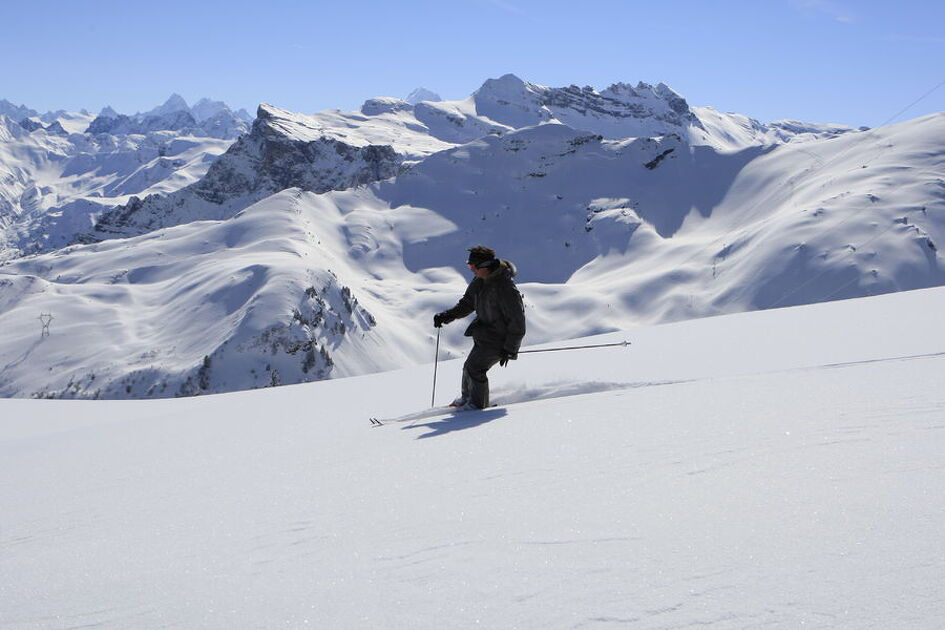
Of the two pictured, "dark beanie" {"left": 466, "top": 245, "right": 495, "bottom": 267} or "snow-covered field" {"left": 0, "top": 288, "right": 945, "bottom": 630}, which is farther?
"dark beanie" {"left": 466, "top": 245, "right": 495, "bottom": 267}

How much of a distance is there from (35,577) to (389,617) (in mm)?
2137

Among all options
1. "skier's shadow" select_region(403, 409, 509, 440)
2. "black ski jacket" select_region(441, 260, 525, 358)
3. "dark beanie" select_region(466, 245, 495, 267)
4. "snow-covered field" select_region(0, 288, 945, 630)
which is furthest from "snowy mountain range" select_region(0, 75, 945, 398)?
"snow-covered field" select_region(0, 288, 945, 630)

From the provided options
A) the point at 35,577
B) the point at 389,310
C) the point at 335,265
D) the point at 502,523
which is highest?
the point at 335,265

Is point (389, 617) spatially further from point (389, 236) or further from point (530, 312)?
point (389, 236)

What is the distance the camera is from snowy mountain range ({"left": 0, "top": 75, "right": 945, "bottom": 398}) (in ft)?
300

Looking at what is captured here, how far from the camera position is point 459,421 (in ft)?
22.7

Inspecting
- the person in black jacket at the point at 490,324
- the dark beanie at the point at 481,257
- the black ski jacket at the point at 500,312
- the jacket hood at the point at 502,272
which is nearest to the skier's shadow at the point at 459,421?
the person in black jacket at the point at 490,324

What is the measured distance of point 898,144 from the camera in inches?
4525

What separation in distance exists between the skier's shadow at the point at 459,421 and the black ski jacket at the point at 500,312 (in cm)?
82

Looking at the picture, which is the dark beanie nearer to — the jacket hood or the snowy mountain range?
the jacket hood

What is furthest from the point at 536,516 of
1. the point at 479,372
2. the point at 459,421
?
the point at 479,372

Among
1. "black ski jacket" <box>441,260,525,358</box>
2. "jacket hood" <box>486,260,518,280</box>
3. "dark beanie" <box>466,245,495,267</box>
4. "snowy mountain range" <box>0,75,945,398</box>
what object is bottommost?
"black ski jacket" <box>441,260,525,358</box>

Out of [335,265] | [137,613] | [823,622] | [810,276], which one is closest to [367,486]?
[137,613]

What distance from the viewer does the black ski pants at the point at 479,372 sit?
779 centimetres
